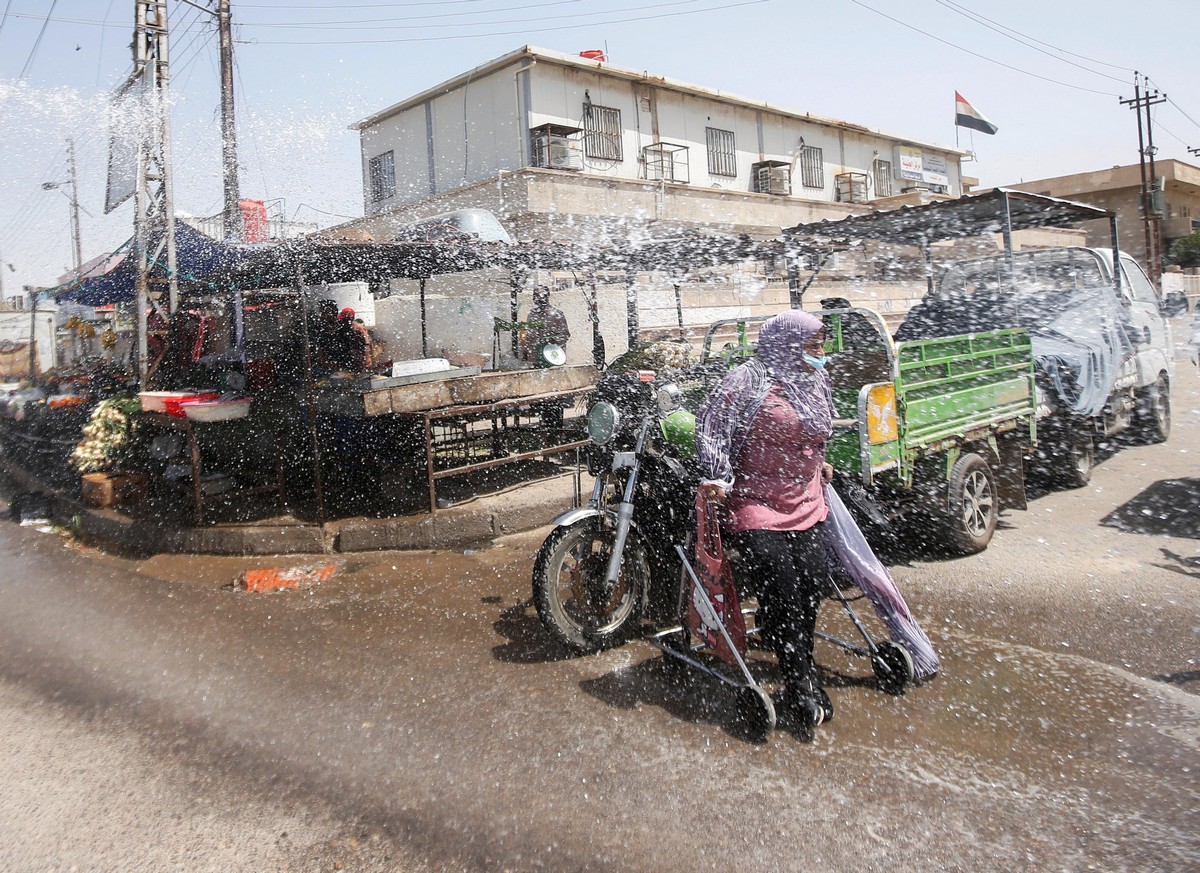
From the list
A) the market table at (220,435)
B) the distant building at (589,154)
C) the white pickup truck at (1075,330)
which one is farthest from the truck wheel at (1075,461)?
the distant building at (589,154)

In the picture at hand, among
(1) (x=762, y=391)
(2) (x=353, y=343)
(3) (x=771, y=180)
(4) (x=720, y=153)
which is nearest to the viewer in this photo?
(1) (x=762, y=391)

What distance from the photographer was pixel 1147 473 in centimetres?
782

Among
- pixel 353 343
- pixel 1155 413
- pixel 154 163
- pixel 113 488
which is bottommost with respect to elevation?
pixel 113 488

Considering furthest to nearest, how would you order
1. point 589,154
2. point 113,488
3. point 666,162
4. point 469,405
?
point 666,162
point 589,154
point 113,488
point 469,405

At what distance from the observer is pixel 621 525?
3832 millimetres

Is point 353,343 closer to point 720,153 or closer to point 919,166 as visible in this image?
point 720,153

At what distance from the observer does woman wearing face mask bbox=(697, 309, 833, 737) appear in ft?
10.6

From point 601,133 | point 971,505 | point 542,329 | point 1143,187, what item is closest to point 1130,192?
point 1143,187

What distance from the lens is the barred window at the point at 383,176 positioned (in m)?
21.8

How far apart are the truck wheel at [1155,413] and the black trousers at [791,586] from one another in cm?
784

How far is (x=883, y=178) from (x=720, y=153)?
357 inches

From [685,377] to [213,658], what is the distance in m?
3.50

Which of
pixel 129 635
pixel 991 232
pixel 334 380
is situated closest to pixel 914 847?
pixel 129 635

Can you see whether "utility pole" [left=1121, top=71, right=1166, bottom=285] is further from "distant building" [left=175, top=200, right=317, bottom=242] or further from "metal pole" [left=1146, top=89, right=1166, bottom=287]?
"distant building" [left=175, top=200, right=317, bottom=242]
